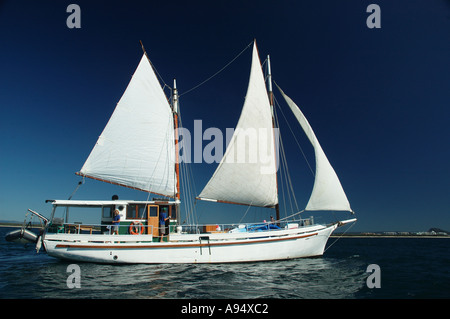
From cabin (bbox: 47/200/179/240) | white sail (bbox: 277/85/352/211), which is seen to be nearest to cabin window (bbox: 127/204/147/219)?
cabin (bbox: 47/200/179/240)

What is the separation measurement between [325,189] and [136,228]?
14313mm

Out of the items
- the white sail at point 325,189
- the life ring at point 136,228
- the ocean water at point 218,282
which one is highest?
the white sail at point 325,189

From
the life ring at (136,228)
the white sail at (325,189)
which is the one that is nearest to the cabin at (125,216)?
the life ring at (136,228)

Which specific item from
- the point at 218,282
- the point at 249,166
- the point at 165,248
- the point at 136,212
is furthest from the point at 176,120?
the point at 218,282

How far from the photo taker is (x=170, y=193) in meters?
21.2

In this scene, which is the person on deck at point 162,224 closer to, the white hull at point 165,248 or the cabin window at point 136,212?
the white hull at point 165,248

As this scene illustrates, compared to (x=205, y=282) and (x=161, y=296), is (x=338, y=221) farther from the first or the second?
(x=161, y=296)

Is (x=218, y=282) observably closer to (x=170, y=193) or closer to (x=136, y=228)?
(x=136, y=228)

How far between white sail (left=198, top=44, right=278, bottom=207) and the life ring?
4.99 metres

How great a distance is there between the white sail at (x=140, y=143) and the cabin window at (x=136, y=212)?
9.56ft

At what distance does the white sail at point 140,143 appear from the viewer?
2000 centimetres

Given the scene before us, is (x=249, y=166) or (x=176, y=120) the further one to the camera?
(x=176, y=120)

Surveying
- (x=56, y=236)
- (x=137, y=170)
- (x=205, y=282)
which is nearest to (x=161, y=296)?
(x=205, y=282)

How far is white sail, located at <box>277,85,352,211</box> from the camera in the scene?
18.5 m
